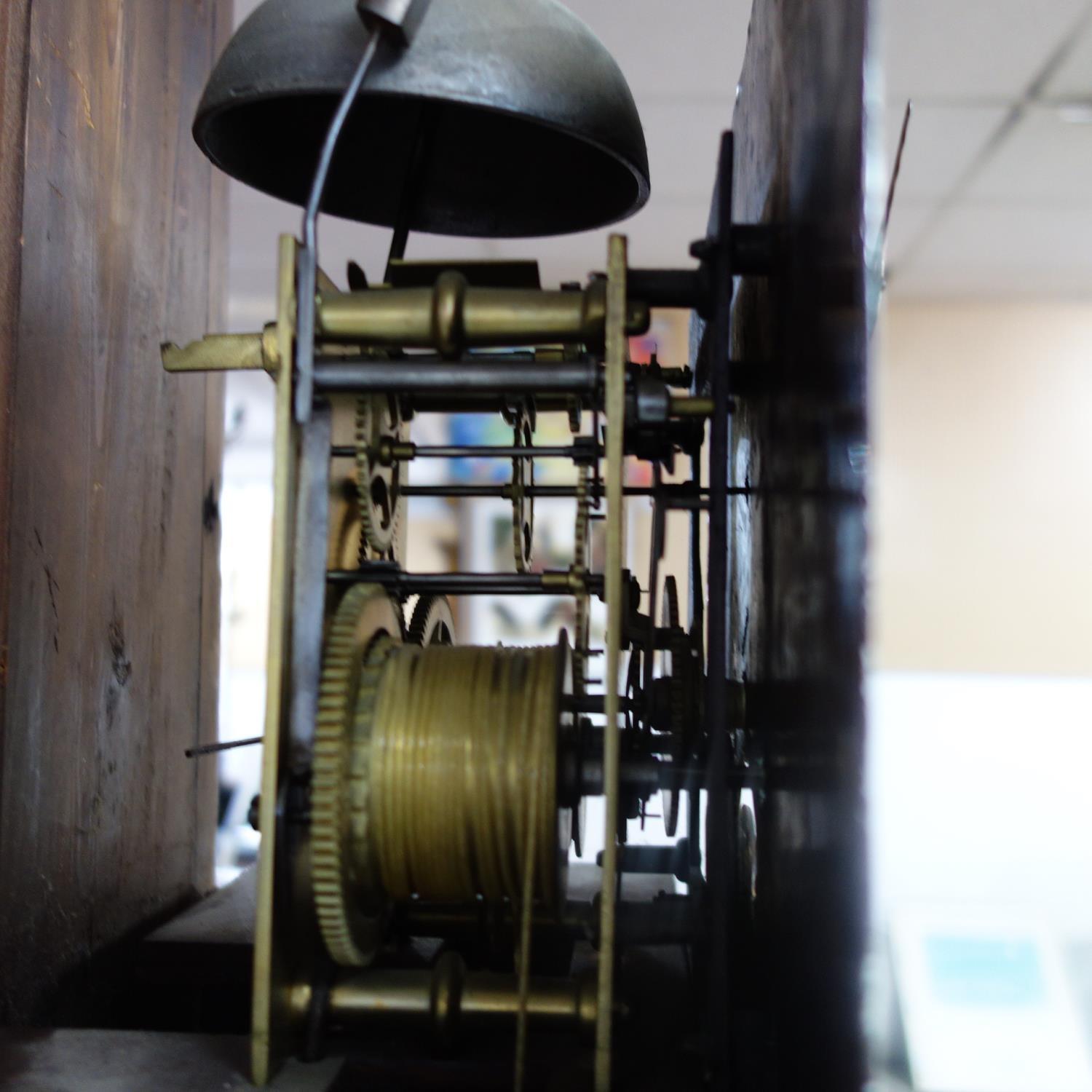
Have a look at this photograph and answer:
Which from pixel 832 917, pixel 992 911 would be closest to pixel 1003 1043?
pixel 992 911

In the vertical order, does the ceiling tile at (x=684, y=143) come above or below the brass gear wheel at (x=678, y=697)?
above

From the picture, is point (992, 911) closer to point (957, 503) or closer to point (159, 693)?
point (957, 503)

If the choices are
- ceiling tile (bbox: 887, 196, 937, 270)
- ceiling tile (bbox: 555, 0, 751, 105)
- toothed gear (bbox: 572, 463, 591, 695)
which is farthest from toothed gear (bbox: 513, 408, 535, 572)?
ceiling tile (bbox: 887, 196, 937, 270)

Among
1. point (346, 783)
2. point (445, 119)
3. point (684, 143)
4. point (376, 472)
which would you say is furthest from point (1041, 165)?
point (346, 783)

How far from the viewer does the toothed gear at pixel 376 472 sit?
40.9 inches

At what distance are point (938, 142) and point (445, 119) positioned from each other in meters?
1.71

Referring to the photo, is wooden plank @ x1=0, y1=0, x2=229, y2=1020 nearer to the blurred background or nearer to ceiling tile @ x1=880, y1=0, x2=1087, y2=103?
the blurred background

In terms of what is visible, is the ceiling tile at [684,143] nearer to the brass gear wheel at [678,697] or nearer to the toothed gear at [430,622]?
the toothed gear at [430,622]

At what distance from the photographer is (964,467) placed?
3871 mm

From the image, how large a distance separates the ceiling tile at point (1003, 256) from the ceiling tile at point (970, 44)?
2.31ft

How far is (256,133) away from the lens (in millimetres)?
1345

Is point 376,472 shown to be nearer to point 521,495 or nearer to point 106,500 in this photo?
point 521,495

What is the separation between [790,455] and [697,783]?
1.08ft

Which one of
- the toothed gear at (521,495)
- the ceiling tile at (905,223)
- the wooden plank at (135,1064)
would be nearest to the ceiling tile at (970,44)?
the ceiling tile at (905,223)
